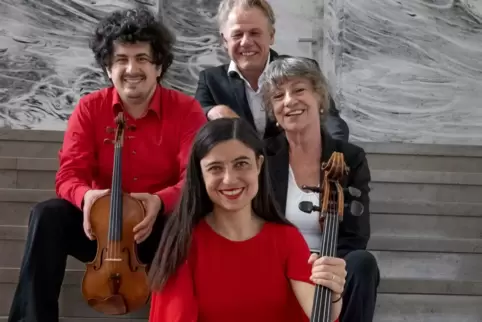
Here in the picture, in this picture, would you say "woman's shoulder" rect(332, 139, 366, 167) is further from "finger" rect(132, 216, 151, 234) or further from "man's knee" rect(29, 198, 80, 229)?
"man's knee" rect(29, 198, 80, 229)

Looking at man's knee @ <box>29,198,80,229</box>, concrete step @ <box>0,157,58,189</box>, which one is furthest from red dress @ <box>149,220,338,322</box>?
concrete step @ <box>0,157,58,189</box>

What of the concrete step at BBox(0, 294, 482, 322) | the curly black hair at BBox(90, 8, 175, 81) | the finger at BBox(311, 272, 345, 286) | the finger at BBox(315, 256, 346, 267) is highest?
the curly black hair at BBox(90, 8, 175, 81)

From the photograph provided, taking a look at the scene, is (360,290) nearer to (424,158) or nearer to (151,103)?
(151,103)

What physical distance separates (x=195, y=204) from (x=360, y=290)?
0.46m

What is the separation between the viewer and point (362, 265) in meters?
1.59

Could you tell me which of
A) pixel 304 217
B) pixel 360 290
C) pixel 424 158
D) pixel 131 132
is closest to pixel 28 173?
pixel 131 132

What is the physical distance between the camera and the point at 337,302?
1.33 metres

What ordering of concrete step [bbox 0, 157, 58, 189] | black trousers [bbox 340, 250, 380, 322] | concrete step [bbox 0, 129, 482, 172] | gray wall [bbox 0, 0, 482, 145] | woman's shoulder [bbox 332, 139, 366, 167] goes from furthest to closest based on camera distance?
1. gray wall [bbox 0, 0, 482, 145]
2. concrete step [bbox 0, 129, 482, 172]
3. concrete step [bbox 0, 157, 58, 189]
4. woman's shoulder [bbox 332, 139, 366, 167]
5. black trousers [bbox 340, 250, 380, 322]

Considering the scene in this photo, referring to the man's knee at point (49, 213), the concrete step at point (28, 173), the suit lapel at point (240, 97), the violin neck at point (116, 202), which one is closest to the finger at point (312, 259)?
the violin neck at point (116, 202)

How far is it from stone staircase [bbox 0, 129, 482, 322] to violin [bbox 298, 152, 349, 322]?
29.0 inches

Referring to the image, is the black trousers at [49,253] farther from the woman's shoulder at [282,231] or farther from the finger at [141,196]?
the woman's shoulder at [282,231]

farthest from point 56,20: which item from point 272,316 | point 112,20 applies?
point 272,316

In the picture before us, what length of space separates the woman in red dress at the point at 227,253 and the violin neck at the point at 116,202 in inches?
8.4

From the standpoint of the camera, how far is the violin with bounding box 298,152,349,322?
1.29 meters
